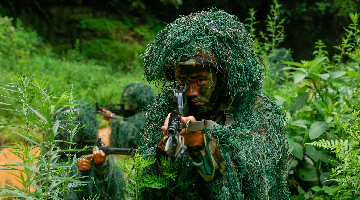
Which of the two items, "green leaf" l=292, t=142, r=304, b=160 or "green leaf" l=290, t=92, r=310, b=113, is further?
"green leaf" l=290, t=92, r=310, b=113

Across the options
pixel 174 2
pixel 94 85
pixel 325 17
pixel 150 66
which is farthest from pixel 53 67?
pixel 325 17

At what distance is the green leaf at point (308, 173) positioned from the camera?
87.6 inches

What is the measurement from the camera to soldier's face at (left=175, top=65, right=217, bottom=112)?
145 centimetres

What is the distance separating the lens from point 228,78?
143 cm

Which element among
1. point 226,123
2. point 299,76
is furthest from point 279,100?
point 226,123

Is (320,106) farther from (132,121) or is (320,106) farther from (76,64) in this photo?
(76,64)

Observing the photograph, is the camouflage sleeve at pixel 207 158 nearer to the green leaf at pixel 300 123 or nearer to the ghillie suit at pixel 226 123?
the ghillie suit at pixel 226 123

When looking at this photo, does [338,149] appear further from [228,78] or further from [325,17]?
[325,17]

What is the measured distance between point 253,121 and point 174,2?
5821 millimetres

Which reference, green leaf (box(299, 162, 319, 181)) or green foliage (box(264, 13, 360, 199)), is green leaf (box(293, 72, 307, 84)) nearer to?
green foliage (box(264, 13, 360, 199))

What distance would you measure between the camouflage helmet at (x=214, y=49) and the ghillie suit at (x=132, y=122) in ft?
5.84

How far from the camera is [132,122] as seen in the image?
3311 mm

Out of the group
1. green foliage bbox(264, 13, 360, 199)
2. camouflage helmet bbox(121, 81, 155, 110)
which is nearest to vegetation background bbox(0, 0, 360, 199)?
camouflage helmet bbox(121, 81, 155, 110)

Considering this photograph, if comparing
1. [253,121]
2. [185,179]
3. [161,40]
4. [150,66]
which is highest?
[161,40]
